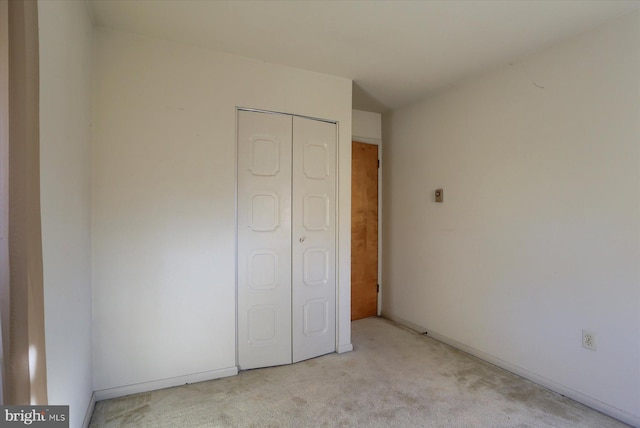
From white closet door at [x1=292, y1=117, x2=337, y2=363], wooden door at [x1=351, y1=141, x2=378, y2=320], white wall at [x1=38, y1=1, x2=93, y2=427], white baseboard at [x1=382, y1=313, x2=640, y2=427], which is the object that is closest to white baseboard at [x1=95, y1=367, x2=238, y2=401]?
white wall at [x1=38, y1=1, x2=93, y2=427]

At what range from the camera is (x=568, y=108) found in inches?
88.4

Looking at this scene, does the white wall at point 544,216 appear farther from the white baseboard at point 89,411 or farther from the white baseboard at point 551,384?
the white baseboard at point 89,411

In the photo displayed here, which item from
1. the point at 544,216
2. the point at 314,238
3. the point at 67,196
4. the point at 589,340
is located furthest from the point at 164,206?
the point at 589,340

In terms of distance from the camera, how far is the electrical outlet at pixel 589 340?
2.10 meters

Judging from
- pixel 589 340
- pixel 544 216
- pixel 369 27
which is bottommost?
pixel 589 340

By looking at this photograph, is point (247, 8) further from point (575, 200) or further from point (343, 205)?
point (575, 200)

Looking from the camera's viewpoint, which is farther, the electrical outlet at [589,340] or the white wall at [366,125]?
the white wall at [366,125]

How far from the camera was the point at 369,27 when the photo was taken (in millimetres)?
2137

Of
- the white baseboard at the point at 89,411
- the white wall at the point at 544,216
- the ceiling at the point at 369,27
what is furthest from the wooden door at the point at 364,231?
the white baseboard at the point at 89,411

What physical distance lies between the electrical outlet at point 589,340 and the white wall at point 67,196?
2.93 metres

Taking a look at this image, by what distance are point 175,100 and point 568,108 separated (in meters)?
2.78

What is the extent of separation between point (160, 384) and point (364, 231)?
2.59 meters

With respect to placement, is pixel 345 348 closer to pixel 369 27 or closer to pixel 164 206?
pixel 164 206

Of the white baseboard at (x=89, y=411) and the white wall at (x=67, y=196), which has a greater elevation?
the white wall at (x=67, y=196)
